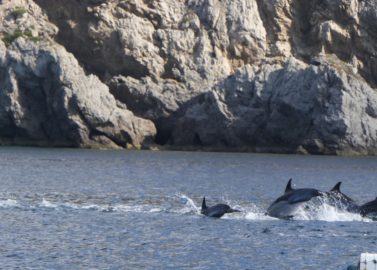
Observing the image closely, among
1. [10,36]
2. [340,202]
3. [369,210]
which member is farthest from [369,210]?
[10,36]

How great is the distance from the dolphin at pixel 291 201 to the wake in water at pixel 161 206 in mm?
269

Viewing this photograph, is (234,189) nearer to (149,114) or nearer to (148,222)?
(148,222)

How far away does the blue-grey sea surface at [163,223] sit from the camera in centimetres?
3541

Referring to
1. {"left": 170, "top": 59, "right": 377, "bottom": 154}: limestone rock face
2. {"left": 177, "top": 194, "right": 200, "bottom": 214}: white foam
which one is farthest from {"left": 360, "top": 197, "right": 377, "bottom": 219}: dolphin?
{"left": 170, "top": 59, "right": 377, "bottom": 154}: limestone rock face

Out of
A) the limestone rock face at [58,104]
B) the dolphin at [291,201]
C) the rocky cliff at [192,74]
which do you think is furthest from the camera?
the limestone rock face at [58,104]

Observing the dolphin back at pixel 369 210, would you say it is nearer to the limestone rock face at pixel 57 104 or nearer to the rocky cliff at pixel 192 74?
the rocky cliff at pixel 192 74

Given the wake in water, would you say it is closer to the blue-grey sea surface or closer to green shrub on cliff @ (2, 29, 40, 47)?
the blue-grey sea surface

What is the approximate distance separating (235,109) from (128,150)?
33.0 feet

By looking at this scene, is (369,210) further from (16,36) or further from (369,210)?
(16,36)

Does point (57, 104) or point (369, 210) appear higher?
point (57, 104)

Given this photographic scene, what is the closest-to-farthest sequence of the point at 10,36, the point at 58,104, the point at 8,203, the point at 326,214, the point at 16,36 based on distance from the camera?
the point at 326,214 < the point at 8,203 < the point at 58,104 < the point at 16,36 < the point at 10,36

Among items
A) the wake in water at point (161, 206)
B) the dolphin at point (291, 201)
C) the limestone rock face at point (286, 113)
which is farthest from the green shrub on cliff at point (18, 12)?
the dolphin at point (291, 201)

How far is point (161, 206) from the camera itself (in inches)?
2035

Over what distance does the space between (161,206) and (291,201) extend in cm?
711
